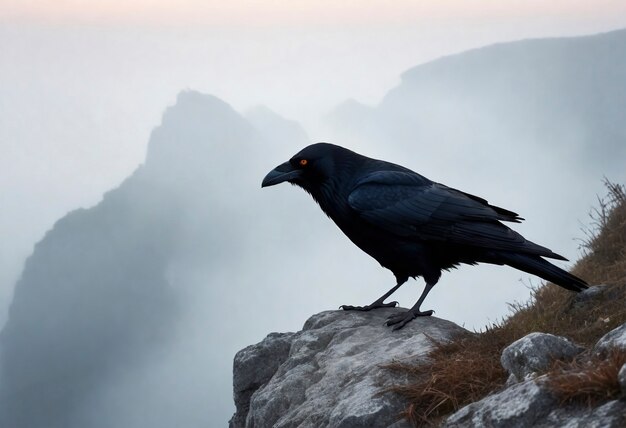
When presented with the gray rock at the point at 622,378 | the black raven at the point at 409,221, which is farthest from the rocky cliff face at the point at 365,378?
the black raven at the point at 409,221

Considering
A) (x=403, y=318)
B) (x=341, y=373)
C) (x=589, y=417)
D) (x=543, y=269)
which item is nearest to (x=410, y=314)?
(x=403, y=318)

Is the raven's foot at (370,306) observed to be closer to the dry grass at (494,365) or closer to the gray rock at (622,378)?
the dry grass at (494,365)

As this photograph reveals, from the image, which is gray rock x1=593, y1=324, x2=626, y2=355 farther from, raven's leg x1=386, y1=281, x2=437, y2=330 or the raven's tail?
raven's leg x1=386, y1=281, x2=437, y2=330

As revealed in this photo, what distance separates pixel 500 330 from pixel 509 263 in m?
1.21

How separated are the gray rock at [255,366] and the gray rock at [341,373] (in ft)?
0.06

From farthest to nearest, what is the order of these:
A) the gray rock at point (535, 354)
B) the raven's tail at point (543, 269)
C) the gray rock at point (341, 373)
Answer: the raven's tail at point (543, 269) < the gray rock at point (341, 373) < the gray rock at point (535, 354)

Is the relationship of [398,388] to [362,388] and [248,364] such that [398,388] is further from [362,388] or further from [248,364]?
[248,364]

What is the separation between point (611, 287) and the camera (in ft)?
26.1

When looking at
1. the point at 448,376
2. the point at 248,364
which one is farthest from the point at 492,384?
the point at 248,364

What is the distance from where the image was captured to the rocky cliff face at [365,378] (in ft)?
16.6

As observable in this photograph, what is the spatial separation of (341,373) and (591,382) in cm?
264

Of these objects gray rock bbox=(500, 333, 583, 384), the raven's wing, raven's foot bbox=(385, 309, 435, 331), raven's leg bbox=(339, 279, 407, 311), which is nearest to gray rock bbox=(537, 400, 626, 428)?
gray rock bbox=(500, 333, 583, 384)

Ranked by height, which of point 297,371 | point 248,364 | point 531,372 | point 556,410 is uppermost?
point 248,364

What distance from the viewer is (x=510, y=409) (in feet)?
16.9
